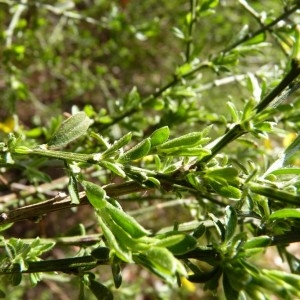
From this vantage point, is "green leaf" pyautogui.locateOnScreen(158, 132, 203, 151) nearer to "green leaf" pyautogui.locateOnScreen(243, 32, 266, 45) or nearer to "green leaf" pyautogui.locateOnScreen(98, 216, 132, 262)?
"green leaf" pyautogui.locateOnScreen(98, 216, 132, 262)

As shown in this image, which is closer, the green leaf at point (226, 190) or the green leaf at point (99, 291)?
the green leaf at point (226, 190)

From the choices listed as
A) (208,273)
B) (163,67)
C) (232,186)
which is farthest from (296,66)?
(163,67)

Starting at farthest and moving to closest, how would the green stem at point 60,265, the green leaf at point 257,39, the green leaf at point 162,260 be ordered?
the green leaf at point 257,39 → the green stem at point 60,265 → the green leaf at point 162,260

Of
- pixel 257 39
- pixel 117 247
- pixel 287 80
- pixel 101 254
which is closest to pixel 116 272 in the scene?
pixel 101 254

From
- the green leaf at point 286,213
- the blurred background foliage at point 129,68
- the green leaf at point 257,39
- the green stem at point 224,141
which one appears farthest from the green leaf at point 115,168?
the green leaf at point 257,39

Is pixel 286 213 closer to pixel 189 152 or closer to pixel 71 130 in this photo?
pixel 189 152

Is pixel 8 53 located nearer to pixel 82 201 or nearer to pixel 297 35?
pixel 82 201

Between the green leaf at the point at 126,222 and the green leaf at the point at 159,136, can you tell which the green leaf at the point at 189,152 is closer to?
the green leaf at the point at 159,136
